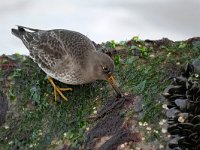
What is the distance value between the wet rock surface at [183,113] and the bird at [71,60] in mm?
988

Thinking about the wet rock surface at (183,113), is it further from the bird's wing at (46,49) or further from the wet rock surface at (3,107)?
the wet rock surface at (3,107)

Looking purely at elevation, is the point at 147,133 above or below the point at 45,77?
below

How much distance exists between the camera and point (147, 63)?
7793mm

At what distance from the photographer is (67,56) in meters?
7.61

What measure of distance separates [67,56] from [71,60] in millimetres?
74

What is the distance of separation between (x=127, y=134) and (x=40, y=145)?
44.9 inches

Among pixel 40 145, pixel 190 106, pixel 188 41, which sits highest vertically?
pixel 188 41

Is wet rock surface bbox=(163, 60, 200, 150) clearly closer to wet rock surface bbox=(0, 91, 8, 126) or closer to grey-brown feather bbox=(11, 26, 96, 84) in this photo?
grey-brown feather bbox=(11, 26, 96, 84)

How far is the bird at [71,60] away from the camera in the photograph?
24.5 feet

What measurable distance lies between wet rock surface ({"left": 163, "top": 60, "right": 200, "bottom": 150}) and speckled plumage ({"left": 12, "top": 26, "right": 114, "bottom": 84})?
1180 millimetres

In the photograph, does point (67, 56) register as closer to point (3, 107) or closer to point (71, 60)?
point (71, 60)

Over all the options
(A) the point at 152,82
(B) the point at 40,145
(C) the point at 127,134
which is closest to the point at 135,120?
(C) the point at 127,134

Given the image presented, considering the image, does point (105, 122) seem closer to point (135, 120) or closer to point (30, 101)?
point (135, 120)

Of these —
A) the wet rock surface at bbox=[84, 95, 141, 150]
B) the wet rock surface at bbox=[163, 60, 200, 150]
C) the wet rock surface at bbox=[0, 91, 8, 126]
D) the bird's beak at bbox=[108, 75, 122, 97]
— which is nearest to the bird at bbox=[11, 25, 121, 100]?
the bird's beak at bbox=[108, 75, 122, 97]
